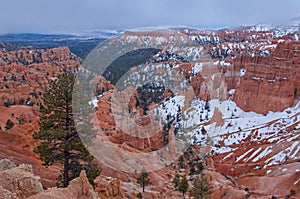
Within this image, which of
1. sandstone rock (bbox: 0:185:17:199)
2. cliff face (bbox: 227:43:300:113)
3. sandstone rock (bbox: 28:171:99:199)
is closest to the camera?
sandstone rock (bbox: 0:185:17:199)

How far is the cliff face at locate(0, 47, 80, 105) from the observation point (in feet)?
192

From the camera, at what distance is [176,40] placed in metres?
78.8

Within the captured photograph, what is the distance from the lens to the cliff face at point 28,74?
192ft

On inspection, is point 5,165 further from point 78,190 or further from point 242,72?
point 242,72

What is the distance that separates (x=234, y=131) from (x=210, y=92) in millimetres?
18880

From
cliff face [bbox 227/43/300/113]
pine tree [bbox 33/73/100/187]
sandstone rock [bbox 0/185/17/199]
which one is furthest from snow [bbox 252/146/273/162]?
sandstone rock [bbox 0/185/17/199]

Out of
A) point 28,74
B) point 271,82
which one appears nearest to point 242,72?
point 271,82

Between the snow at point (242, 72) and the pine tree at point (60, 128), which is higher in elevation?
the pine tree at point (60, 128)

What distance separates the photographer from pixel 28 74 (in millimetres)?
78000

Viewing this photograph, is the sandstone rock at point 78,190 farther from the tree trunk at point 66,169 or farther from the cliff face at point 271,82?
the cliff face at point 271,82

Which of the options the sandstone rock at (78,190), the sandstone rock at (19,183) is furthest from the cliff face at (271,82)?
the sandstone rock at (19,183)

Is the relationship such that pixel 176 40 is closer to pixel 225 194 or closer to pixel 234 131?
pixel 234 131

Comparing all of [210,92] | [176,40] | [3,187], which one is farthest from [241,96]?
[3,187]

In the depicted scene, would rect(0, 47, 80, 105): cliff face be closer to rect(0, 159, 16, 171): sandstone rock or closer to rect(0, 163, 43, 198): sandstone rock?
rect(0, 159, 16, 171): sandstone rock
